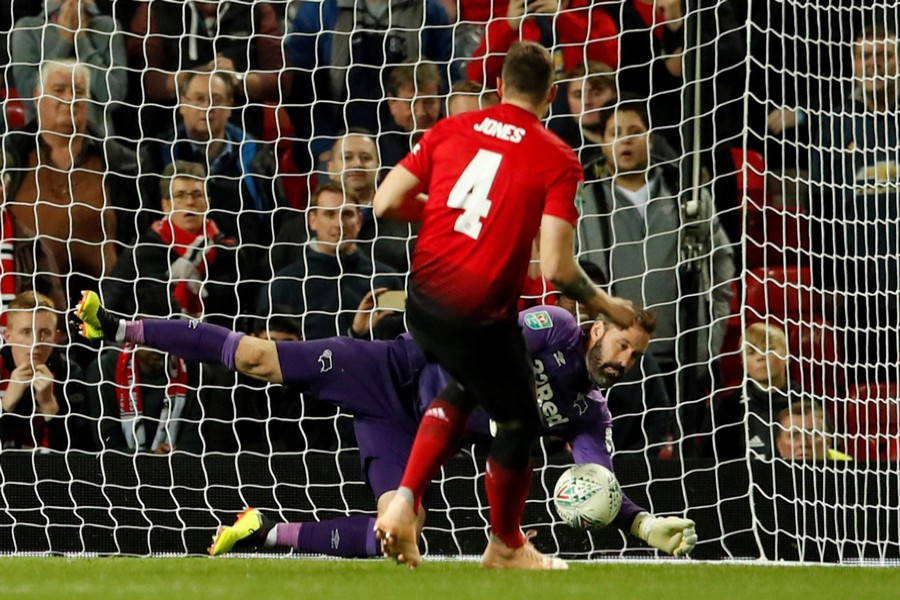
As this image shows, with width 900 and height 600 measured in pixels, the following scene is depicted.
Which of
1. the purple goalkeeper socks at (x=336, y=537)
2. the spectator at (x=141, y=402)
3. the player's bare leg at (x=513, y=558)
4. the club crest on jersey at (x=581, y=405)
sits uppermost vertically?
the club crest on jersey at (x=581, y=405)

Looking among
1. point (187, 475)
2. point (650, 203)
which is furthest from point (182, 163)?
point (650, 203)

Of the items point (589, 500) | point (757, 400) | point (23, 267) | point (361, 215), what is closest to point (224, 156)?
point (361, 215)

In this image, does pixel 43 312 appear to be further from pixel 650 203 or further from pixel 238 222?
pixel 650 203

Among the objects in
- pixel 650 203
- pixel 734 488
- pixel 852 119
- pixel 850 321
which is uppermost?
pixel 852 119

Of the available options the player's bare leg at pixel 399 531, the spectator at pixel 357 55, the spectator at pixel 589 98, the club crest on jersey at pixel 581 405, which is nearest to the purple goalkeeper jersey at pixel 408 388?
the club crest on jersey at pixel 581 405

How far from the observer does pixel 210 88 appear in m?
7.27

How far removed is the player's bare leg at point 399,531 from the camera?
4.43 m

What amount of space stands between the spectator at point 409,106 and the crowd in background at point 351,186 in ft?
0.04

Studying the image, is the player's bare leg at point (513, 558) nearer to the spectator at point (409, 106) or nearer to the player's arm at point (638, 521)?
the player's arm at point (638, 521)

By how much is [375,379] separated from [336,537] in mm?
603

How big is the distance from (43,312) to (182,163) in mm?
956

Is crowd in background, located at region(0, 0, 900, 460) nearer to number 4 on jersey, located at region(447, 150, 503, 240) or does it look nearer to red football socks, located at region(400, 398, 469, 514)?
red football socks, located at region(400, 398, 469, 514)

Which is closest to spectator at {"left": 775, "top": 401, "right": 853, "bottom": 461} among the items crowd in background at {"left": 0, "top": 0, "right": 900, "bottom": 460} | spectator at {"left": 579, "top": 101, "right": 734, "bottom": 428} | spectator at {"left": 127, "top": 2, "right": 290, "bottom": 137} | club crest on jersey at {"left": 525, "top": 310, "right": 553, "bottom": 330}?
crowd in background at {"left": 0, "top": 0, "right": 900, "bottom": 460}

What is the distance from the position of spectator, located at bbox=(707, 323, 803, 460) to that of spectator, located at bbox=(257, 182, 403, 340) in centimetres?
161
